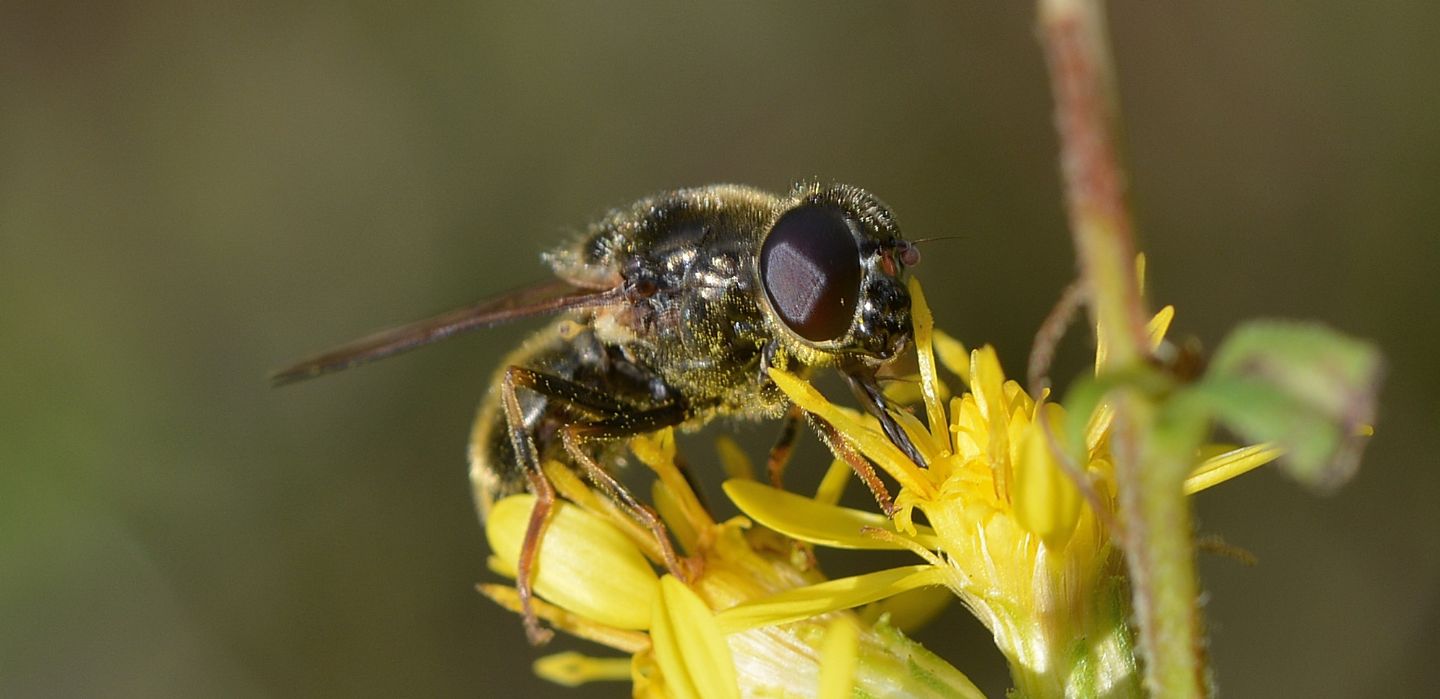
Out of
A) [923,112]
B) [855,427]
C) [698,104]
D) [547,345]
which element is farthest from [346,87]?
[855,427]

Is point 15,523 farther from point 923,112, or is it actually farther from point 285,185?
point 923,112

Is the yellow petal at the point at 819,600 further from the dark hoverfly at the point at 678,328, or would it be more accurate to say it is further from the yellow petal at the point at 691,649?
the dark hoverfly at the point at 678,328

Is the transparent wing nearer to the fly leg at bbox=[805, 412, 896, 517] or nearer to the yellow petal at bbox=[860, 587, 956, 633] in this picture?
the fly leg at bbox=[805, 412, 896, 517]

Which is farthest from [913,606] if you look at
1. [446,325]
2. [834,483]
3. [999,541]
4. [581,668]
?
[446,325]

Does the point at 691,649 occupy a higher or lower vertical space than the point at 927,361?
lower

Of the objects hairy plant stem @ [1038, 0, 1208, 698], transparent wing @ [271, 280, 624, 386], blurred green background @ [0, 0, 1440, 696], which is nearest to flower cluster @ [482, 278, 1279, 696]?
transparent wing @ [271, 280, 624, 386]

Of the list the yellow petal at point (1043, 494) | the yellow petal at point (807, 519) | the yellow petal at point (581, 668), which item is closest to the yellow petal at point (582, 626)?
the yellow petal at point (581, 668)

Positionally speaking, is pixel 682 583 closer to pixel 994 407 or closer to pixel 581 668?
pixel 994 407
